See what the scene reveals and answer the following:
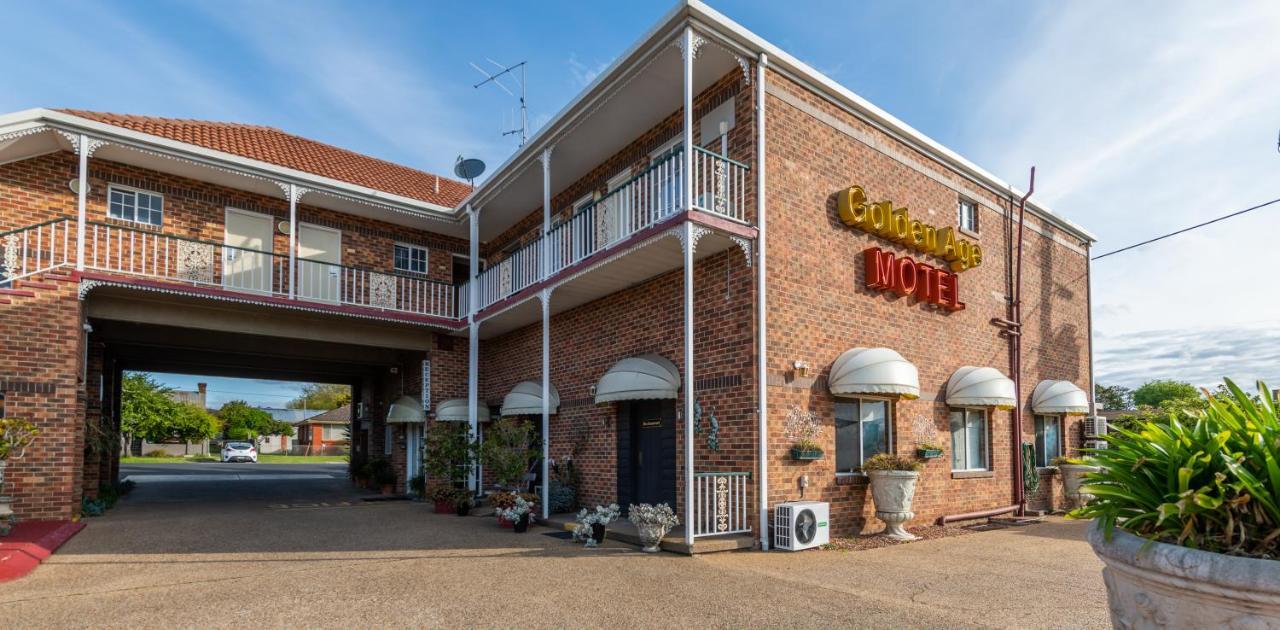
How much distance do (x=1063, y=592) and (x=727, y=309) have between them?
198 inches

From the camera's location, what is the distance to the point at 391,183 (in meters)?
17.6

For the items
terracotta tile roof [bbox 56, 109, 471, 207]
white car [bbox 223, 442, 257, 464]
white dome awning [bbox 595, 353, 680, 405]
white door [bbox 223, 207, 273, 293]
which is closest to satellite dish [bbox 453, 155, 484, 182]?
terracotta tile roof [bbox 56, 109, 471, 207]

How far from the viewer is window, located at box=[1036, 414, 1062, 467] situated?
48.0ft

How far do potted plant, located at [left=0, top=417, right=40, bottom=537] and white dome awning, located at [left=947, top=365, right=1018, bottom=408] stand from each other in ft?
45.9

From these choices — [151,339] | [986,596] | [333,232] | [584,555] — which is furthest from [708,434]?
[151,339]

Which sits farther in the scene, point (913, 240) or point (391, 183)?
point (391, 183)

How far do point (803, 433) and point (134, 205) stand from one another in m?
13.2

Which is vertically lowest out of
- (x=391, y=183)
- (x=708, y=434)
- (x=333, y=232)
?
(x=708, y=434)

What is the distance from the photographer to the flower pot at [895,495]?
1006cm

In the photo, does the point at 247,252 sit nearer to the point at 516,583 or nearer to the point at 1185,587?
the point at 516,583

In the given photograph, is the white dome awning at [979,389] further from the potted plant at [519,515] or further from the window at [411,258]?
the window at [411,258]

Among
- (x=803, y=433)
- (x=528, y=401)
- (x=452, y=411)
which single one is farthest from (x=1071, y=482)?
(x=452, y=411)

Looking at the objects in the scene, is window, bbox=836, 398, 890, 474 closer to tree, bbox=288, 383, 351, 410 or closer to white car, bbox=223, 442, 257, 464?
white car, bbox=223, 442, 257, 464

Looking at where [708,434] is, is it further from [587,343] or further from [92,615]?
[92,615]
